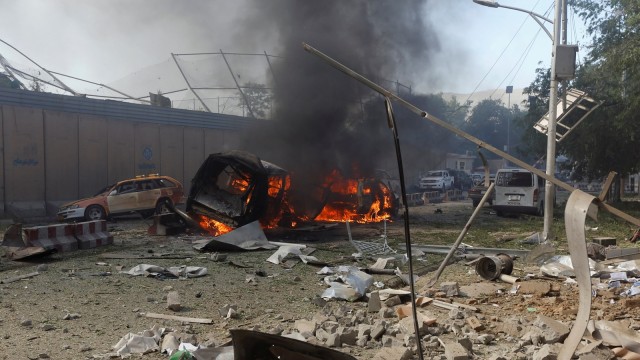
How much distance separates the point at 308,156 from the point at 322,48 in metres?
4.33

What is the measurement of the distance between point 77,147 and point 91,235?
10.5 m

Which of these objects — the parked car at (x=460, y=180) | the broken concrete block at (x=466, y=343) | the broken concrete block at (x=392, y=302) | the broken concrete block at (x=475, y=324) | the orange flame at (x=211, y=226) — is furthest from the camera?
the parked car at (x=460, y=180)

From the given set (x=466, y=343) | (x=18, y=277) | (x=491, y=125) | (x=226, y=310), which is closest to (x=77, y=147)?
(x=18, y=277)

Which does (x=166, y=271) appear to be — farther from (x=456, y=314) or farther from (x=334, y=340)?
(x=456, y=314)

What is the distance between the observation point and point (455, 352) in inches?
169

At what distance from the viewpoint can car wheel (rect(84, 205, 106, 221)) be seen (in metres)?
16.3

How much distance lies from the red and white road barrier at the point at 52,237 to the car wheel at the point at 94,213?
20.5 feet

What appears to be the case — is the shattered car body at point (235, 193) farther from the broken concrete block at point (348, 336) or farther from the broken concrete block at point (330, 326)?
the broken concrete block at point (348, 336)

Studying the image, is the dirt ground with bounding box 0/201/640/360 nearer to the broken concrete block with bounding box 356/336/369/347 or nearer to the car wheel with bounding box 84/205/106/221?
the broken concrete block with bounding box 356/336/369/347

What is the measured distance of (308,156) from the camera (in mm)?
16484

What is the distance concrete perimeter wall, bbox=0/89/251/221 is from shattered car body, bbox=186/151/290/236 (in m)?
8.65

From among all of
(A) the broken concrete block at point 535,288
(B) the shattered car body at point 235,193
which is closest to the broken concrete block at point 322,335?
(A) the broken concrete block at point 535,288

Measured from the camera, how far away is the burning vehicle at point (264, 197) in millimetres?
11961

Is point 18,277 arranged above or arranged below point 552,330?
below
